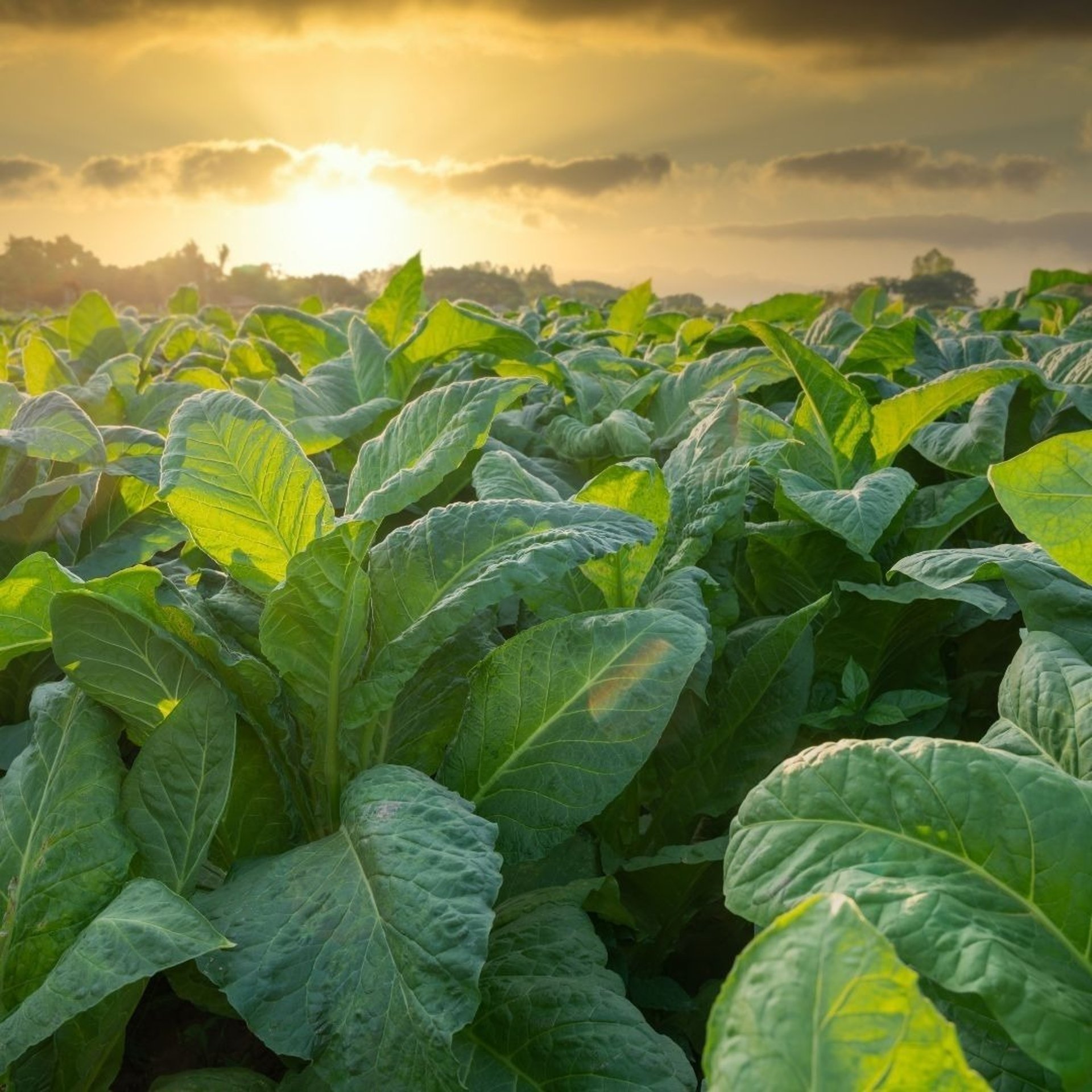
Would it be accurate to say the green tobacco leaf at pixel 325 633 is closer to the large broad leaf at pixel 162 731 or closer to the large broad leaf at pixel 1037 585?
the large broad leaf at pixel 162 731

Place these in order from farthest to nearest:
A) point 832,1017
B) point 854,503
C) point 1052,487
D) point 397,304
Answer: point 397,304
point 854,503
point 1052,487
point 832,1017

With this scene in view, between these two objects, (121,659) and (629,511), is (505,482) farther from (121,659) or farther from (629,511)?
(121,659)

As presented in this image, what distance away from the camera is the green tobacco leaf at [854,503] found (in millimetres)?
1514

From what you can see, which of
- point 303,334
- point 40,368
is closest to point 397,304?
point 303,334

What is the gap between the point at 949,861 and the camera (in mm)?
868

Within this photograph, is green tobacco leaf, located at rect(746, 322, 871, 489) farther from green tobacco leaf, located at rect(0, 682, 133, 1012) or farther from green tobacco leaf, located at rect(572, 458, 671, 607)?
green tobacco leaf, located at rect(0, 682, 133, 1012)

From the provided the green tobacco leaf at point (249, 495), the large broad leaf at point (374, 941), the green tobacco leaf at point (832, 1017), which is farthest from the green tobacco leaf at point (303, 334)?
the green tobacco leaf at point (832, 1017)

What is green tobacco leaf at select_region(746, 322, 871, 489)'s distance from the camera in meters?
1.90

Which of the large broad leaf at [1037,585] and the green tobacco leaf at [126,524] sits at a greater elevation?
the large broad leaf at [1037,585]

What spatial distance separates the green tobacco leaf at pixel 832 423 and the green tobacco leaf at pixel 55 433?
124cm

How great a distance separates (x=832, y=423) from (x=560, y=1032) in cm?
124

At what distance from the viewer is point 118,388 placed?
2.69 meters

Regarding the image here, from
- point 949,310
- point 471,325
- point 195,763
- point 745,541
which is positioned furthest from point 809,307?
point 949,310

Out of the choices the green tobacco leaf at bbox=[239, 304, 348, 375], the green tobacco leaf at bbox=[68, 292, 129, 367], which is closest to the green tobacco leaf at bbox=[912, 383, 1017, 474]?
the green tobacco leaf at bbox=[239, 304, 348, 375]
